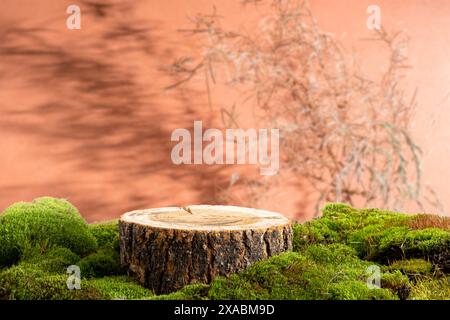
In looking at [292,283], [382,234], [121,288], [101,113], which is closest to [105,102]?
[101,113]

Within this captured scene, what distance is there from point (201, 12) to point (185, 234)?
2.22m

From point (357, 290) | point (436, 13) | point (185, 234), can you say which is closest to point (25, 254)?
point (185, 234)

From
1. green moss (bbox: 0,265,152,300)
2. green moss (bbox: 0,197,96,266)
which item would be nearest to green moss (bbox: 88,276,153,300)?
green moss (bbox: 0,265,152,300)

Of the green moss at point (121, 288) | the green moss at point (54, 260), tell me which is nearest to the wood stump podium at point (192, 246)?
the green moss at point (121, 288)

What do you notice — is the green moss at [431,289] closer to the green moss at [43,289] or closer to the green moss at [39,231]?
the green moss at [43,289]

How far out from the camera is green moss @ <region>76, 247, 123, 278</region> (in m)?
2.20

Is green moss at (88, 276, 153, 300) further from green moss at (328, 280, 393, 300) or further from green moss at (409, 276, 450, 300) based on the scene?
green moss at (409, 276, 450, 300)

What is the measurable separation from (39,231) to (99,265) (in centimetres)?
32

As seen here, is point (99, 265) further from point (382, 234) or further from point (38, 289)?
point (382, 234)

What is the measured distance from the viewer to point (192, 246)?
6.42ft

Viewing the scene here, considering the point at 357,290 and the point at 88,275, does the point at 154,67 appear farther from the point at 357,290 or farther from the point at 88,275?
the point at 357,290

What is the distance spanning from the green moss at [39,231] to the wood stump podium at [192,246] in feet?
1.12

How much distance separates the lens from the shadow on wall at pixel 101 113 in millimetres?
3656

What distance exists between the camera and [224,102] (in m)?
3.81
